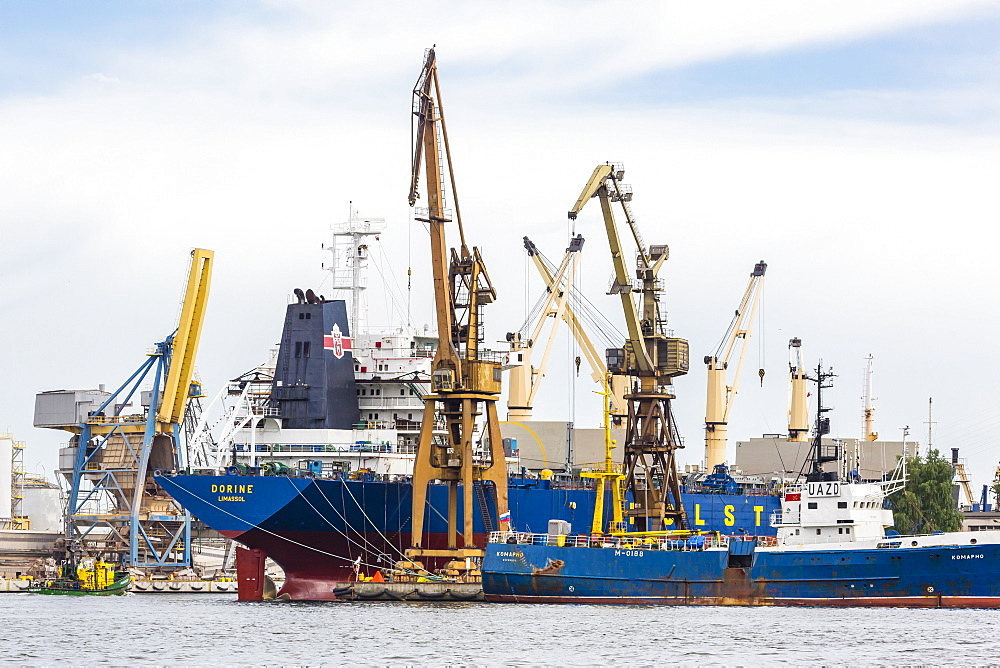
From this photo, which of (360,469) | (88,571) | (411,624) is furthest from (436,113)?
(88,571)

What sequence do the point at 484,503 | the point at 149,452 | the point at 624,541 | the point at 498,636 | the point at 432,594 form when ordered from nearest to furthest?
the point at 498,636, the point at 432,594, the point at 624,541, the point at 484,503, the point at 149,452

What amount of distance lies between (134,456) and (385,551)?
993 inches

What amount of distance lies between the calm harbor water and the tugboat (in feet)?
54.0

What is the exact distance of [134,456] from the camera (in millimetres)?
88812

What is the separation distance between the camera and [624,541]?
62438 mm

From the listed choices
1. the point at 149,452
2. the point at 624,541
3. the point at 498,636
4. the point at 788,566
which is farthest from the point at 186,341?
the point at 498,636

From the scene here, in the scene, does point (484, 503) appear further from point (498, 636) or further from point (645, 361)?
point (498, 636)

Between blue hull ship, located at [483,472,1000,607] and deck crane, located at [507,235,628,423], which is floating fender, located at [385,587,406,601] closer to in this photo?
blue hull ship, located at [483,472,1000,607]

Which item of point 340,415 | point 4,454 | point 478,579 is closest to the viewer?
point 478,579

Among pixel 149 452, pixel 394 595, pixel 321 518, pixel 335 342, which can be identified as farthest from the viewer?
pixel 149 452

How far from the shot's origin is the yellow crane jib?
89688 mm

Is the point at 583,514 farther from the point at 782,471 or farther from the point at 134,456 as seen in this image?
the point at 134,456

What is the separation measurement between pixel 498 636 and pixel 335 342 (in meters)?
30.1

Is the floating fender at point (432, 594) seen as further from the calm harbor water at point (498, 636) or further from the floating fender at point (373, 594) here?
the floating fender at point (373, 594)
